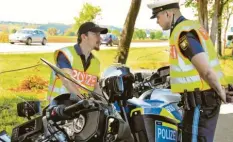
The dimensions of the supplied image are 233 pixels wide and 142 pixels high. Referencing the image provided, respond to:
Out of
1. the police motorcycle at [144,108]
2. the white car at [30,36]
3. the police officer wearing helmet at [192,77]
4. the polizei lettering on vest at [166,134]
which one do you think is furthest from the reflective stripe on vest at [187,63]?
the white car at [30,36]

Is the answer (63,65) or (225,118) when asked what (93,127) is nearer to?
(63,65)

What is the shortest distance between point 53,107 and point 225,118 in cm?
797

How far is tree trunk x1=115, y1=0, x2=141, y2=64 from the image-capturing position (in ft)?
45.1

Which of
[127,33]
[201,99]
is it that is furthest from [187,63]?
[127,33]

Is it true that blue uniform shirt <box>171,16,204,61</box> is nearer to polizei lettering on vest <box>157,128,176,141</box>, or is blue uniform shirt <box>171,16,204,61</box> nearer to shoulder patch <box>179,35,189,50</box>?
shoulder patch <box>179,35,189,50</box>

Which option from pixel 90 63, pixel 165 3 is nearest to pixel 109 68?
pixel 165 3

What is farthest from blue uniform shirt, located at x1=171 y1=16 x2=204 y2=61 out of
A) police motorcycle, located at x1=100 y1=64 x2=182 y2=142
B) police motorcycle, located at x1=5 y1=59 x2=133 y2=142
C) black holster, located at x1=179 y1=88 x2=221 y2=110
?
police motorcycle, located at x1=5 y1=59 x2=133 y2=142

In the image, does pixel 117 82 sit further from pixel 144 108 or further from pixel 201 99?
pixel 201 99

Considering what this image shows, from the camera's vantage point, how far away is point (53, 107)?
9.53ft

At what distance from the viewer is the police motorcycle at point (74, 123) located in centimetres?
285

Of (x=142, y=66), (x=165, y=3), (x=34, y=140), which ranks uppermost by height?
(x=165, y=3)

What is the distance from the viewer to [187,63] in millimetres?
4020

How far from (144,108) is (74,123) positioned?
1.26 meters

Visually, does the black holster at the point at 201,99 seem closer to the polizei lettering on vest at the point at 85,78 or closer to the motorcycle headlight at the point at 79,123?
the polizei lettering on vest at the point at 85,78
